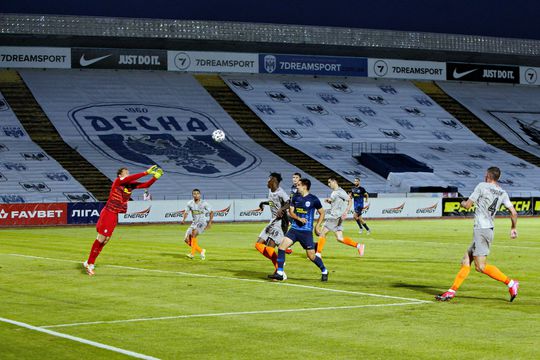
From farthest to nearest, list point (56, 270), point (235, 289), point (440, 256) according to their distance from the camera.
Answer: point (440, 256), point (56, 270), point (235, 289)

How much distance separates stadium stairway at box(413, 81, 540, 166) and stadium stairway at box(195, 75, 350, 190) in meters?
19.2

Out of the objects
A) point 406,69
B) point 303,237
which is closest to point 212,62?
point 406,69

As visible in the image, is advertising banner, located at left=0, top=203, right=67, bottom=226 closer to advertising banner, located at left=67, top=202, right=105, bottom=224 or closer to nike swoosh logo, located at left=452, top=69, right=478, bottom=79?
advertising banner, located at left=67, top=202, right=105, bottom=224

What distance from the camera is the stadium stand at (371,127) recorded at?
7319 centimetres

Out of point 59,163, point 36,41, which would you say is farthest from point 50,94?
point 59,163

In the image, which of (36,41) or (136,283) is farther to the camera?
(36,41)

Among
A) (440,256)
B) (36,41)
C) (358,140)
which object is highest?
(36,41)

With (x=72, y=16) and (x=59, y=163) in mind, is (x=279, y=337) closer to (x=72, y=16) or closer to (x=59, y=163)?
(x=59, y=163)

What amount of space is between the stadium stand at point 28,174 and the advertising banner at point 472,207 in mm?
22455

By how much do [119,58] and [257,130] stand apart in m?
13.4

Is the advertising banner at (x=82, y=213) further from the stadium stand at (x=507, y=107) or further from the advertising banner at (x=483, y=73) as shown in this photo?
the advertising banner at (x=483, y=73)

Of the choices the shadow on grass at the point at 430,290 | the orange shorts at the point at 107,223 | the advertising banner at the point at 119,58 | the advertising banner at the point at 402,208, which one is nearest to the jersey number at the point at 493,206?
the shadow on grass at the point at 430,290

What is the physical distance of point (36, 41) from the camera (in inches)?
3014

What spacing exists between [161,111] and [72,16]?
10.5 m
